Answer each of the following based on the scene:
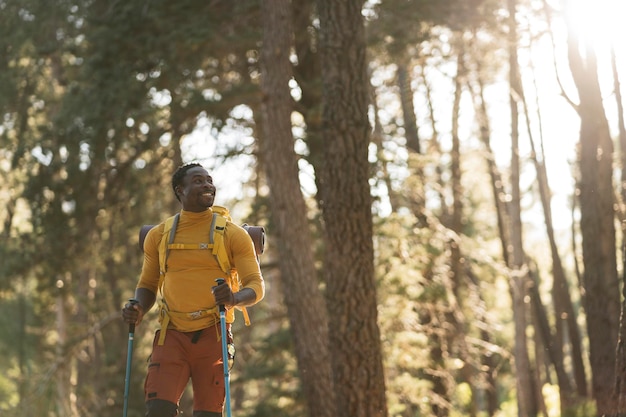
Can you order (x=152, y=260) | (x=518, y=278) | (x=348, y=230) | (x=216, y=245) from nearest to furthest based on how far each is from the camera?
1. (x=216, y=245)
2. (x=152, y=260)
3. (x=348, y=230)
4. (x=518, y=278)

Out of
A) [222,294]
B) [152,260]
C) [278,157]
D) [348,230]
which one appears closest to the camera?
[222,294]

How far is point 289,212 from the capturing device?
491 inches

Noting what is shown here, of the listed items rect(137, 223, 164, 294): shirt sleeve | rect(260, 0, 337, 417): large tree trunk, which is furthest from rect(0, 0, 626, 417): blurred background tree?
rect(137, 223, 164, 294): shirt sleeve

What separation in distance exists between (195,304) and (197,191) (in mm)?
717

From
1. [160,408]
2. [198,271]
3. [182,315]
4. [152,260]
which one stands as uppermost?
[152,260]

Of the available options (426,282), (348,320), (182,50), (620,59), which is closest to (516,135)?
(620,59)

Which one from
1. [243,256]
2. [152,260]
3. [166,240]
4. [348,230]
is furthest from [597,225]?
[166,240]

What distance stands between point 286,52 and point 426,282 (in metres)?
5.05

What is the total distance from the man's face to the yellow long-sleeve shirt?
0.06 m

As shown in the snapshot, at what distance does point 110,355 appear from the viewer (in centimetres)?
2269

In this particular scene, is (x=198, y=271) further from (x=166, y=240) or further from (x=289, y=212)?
(x=289, y=212)

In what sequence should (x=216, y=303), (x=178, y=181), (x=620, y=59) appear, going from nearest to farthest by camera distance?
(x=216, y=303) → (x=178, y=181) → (x=620, y=59)

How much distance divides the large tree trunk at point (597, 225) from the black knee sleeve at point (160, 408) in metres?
8.26

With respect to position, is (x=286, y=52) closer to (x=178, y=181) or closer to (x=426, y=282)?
(x=426, y=282)
